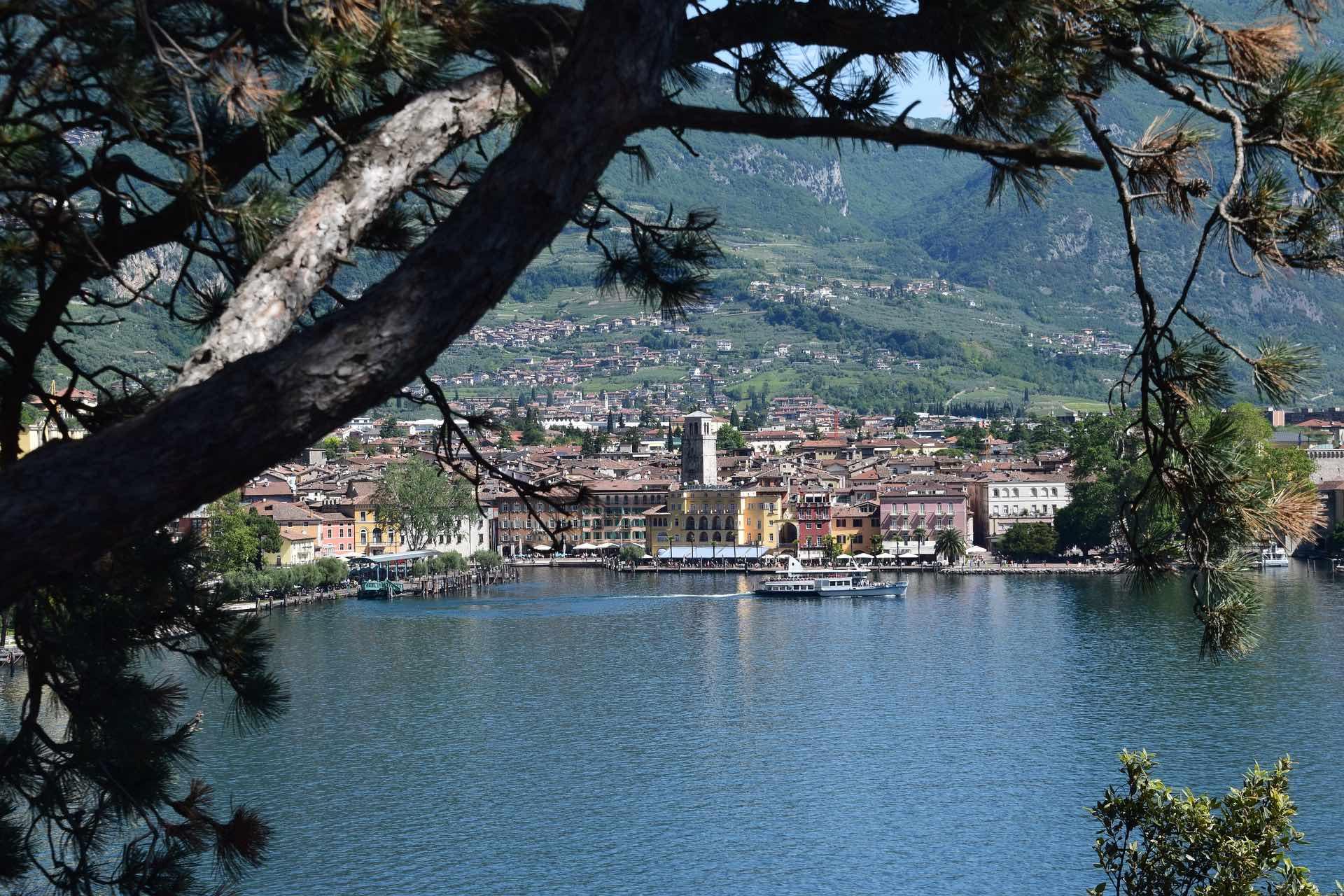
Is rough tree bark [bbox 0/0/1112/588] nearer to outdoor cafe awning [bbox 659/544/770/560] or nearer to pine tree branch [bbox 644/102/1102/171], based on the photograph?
pine tree branch [bbox 644/102/1102/171]

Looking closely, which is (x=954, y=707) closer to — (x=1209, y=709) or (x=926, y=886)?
(x=1209, y=709)

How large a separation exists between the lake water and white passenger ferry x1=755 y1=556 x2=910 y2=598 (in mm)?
6873

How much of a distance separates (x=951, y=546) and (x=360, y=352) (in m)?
38.8

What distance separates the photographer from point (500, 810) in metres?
12.5

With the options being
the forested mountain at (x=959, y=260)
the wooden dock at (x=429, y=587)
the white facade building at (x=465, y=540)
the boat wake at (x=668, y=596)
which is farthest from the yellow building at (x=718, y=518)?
the forested mountain at (x=959, y=260)

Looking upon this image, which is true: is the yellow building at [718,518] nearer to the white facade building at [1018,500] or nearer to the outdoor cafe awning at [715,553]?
the outdoor cafe awning at [715,553]

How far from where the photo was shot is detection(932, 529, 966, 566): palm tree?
39.3 m

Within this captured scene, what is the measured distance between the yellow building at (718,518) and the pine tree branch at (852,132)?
41167mm

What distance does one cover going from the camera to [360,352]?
4.33 feet

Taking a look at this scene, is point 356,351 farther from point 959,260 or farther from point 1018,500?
point 959,260

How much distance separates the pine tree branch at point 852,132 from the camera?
147 centimetres

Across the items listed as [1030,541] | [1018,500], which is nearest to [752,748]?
[1030,541]

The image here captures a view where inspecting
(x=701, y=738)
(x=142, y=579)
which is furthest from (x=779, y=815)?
(x=142, y=579)

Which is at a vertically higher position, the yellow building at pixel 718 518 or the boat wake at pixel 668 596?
the yellow building at pixel 718 518
